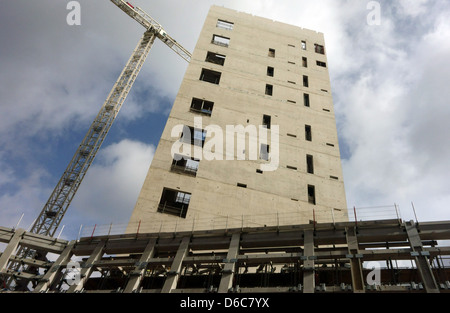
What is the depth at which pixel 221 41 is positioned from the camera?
121 feet

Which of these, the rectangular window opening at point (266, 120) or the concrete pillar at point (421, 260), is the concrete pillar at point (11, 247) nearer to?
the rectangular window opening at point (266, 120)

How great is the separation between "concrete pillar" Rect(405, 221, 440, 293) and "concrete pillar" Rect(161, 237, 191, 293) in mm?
11525

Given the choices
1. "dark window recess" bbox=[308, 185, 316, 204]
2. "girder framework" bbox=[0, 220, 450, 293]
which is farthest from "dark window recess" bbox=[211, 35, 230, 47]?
"girder framework" bbox=[0, 220, 450, 293]

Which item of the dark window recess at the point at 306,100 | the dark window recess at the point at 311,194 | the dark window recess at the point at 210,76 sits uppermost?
the dark window recess at the point at 210,76

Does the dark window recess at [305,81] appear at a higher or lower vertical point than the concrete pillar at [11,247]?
higher

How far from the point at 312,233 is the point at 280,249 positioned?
3.07 metres

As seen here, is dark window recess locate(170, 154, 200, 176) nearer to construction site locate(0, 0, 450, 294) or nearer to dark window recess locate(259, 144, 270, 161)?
construction site locate(0, 0, 450, 294)

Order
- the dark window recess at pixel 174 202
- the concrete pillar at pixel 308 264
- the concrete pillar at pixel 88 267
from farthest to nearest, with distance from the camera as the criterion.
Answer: the dark window recess at pixel 174 202 < the concrete pillar at pixel 88 267 < the concrete pillar at pixel 308 264

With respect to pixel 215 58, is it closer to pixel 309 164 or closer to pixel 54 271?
pixel 309 164

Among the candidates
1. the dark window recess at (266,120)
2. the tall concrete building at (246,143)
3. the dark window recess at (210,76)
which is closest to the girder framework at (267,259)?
the tall concrete building at (246,143)

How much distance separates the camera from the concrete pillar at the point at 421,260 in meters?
12.5

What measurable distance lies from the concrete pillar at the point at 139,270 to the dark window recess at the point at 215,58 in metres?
23.5

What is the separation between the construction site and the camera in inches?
582

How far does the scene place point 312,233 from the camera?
52.1ft
